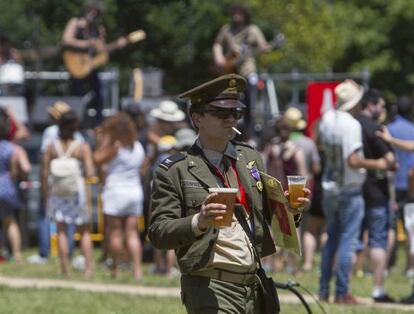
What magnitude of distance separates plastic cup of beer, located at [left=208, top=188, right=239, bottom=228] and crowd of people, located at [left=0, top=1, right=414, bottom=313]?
0.04 meters

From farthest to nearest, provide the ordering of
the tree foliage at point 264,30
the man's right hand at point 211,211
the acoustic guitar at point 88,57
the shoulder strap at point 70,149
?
1. the tree foliage at point 264,30
2. the acoustic guitar at point 88,57
3. the shoulder strap at point 70,149
4. the man's right hand at point 211,211

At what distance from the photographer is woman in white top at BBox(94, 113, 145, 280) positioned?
546 inches

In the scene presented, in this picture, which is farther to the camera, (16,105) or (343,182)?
(16,105)

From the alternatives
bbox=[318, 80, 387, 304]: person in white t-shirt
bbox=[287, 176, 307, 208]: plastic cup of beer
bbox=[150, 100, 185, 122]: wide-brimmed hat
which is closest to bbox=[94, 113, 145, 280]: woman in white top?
bbox=[150, 100, 185, 122]: wide-brimmed hat

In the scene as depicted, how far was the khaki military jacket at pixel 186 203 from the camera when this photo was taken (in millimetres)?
6422

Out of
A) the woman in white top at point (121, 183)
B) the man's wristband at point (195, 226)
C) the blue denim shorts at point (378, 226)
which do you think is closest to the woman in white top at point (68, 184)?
the woman in white top at point (121, 183)

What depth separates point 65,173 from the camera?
1420 centimetres

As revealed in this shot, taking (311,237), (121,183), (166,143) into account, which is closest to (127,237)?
(121,183)

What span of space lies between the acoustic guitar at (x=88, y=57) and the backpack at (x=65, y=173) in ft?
18.2

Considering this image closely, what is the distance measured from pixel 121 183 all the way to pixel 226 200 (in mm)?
7973

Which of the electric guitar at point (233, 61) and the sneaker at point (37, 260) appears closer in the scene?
the sneaker at point (37, 260)

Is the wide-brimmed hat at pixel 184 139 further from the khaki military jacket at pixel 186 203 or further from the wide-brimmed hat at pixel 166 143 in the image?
the khaki military jacket at pixel 186 203

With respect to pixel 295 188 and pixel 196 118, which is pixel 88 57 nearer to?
pixel 196 118

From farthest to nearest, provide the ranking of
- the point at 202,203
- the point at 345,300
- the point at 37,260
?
the point at 37,260 < the point at 345,300 < the point at 202,203
